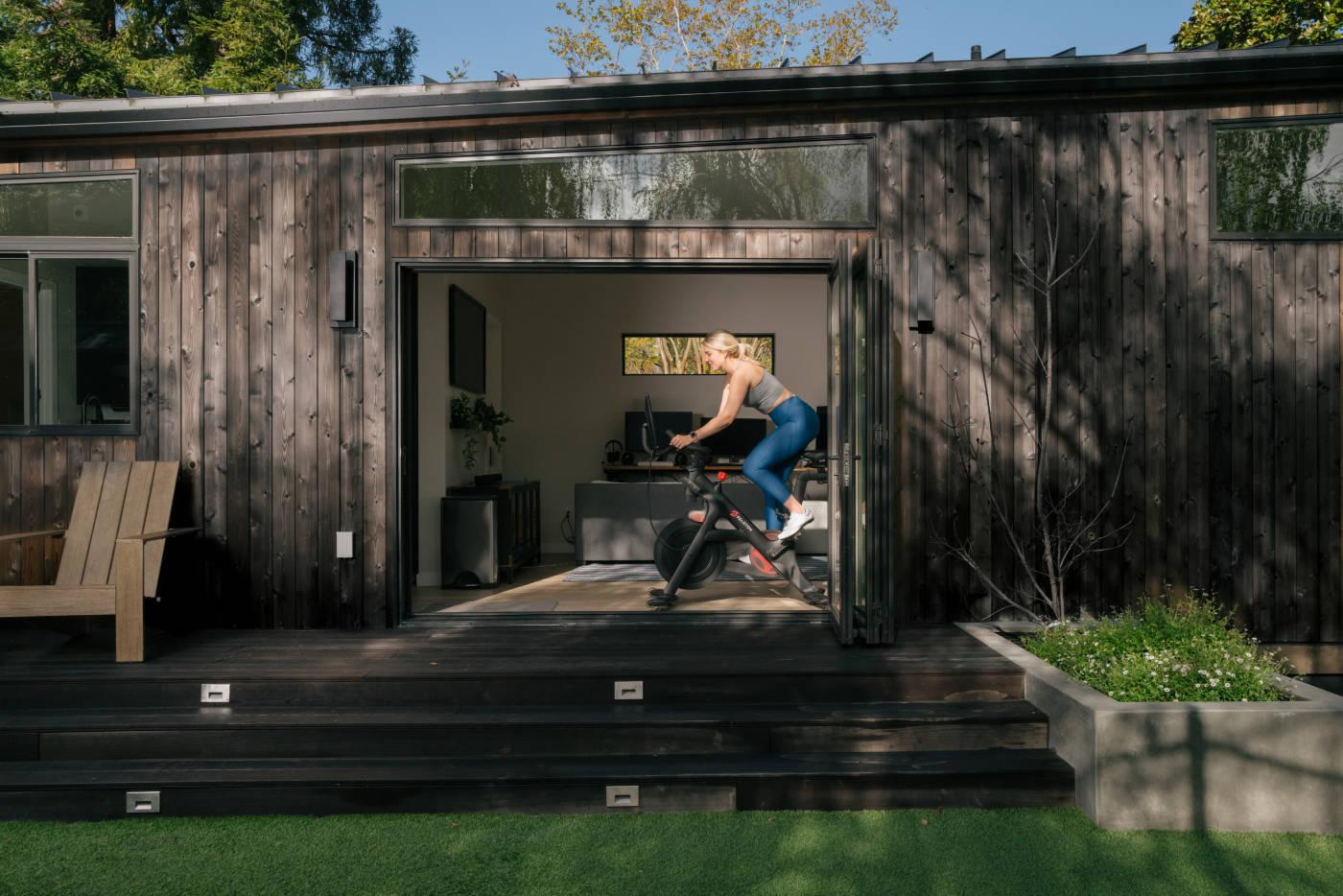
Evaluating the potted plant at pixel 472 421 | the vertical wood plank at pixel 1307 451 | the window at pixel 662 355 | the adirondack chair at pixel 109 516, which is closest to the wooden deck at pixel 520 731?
the adirondack chair at pixel 109 516

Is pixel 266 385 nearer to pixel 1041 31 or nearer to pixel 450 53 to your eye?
pixel 450 53

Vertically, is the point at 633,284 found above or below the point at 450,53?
below

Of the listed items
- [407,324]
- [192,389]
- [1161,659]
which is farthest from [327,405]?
[1161,659]

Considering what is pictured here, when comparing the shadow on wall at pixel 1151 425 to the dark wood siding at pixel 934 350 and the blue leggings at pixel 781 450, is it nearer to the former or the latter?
the dark wood siding at pixel 934 350

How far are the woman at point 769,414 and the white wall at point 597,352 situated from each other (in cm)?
356

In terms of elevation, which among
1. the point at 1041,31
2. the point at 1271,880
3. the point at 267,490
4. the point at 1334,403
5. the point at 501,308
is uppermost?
the point at 1041,31

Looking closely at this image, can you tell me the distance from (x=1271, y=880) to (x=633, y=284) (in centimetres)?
691

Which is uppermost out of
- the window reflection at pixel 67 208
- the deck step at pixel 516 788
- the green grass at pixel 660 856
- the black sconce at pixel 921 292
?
the window reflection at pixel 67 208

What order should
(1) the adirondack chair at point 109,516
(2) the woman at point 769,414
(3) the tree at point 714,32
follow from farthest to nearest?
(3) the tree at point 714,32, (2) the woman at point 769,414, (1) the adirondack chair at point 109,516

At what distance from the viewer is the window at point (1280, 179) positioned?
169 inches

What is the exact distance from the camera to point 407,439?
439 centimetres

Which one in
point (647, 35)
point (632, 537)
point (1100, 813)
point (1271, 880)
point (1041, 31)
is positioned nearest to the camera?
point (1271, 880)

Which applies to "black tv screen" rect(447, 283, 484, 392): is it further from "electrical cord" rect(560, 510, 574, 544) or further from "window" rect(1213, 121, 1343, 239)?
"window" rect(1213, 121, 1343, 239)

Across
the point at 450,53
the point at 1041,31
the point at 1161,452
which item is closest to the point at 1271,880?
the point at 1161,452
